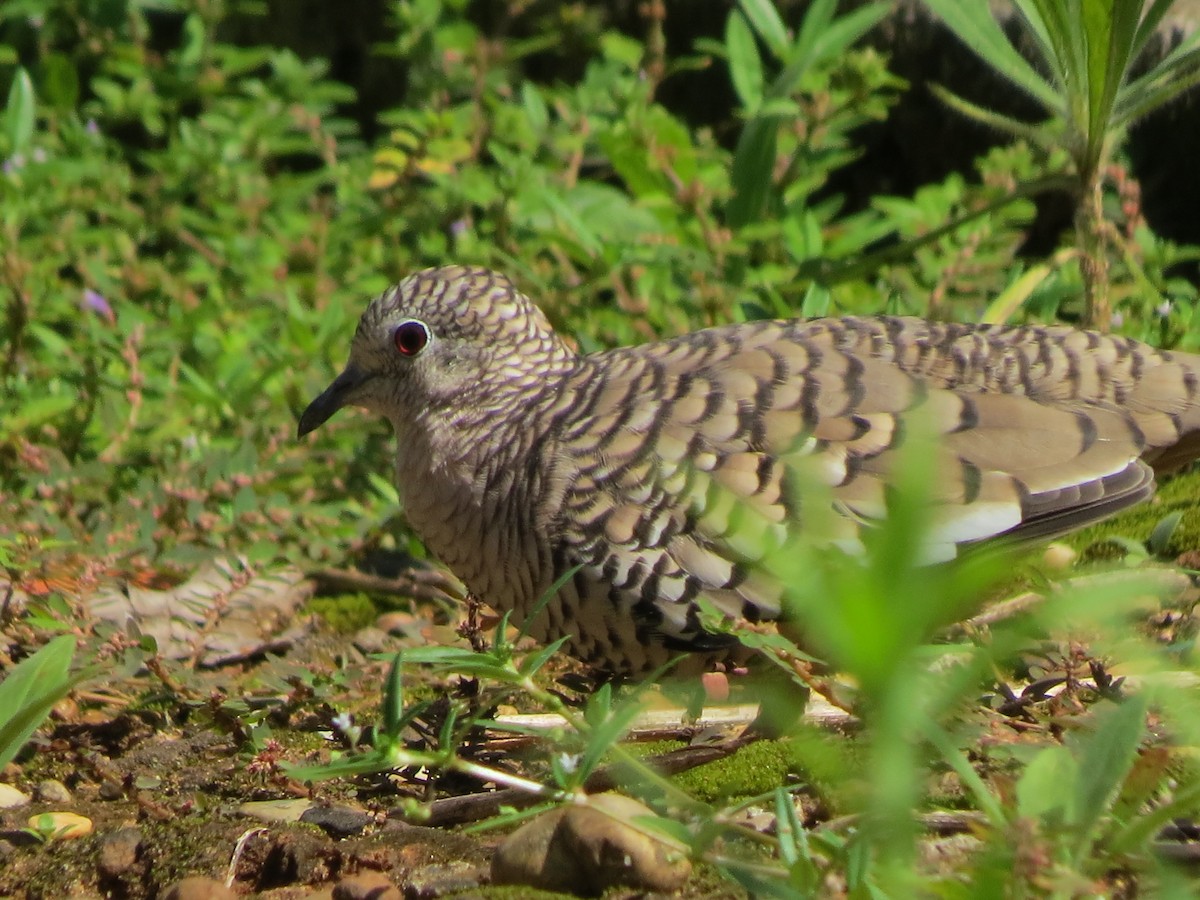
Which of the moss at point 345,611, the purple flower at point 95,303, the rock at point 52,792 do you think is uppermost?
the purple flower at point 95,303

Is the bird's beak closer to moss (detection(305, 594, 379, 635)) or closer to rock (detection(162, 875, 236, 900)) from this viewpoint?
moss (detection(305, 594, 379, 635))

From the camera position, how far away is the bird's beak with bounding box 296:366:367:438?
Result: 14.6 ft

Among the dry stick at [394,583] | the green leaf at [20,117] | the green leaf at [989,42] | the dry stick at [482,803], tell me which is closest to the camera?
the dry stick at [482,803]

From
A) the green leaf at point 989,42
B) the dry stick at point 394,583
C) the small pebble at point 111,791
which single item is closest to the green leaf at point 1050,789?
the small pebble at point 111,791

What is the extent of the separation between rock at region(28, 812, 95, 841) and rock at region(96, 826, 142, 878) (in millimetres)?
204

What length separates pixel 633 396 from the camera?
380cm

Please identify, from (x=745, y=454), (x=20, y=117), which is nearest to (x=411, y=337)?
(x=745, y=454)

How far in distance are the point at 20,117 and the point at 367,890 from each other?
4397 millimetres

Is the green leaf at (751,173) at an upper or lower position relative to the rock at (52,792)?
upper

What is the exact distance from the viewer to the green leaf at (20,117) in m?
6.09

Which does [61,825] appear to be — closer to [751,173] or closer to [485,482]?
[485,482]

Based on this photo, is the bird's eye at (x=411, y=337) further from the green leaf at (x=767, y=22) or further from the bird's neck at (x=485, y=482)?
the green leaf at (x=767, y=22)

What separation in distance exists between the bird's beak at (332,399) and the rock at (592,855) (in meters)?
2.07

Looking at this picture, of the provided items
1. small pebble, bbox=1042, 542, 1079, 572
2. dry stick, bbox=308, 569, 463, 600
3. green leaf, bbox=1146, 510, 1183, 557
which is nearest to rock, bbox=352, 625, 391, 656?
dry stick, bbox=308, 569, 463, 600
